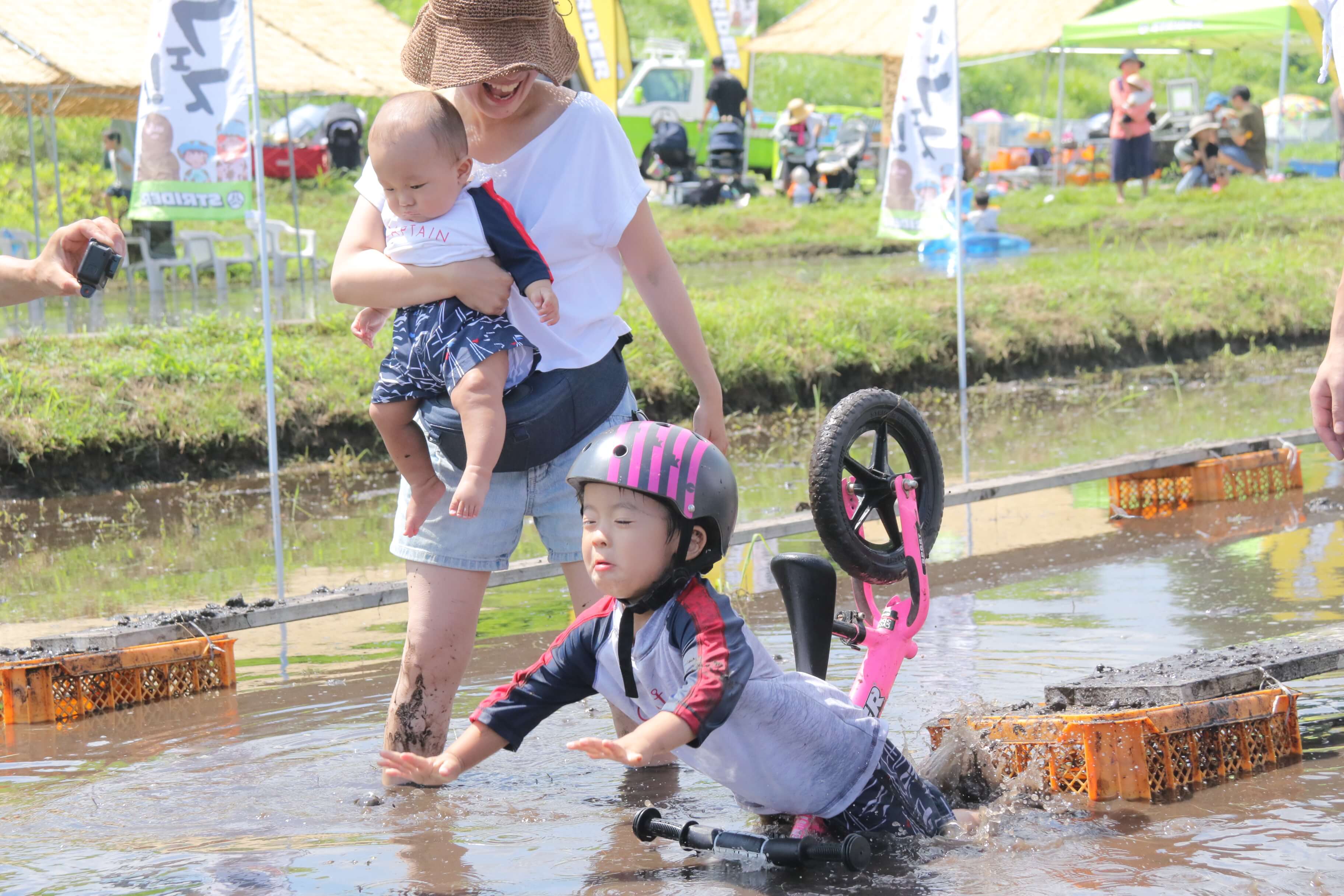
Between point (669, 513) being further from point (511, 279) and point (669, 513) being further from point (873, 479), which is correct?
point (873, 479)

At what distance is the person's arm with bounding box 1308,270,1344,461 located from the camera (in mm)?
3262

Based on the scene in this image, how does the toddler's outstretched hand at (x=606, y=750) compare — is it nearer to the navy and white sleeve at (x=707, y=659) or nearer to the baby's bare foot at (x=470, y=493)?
the navy and white sleeve at (x=707, y=659)

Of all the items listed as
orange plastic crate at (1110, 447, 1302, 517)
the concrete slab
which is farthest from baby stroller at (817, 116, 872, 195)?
the concrete slab

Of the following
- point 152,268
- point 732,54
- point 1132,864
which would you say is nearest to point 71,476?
point 1132,864

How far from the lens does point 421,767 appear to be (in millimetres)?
2988

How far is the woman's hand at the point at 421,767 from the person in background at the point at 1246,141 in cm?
2221

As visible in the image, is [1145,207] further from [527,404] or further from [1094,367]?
[527,404]

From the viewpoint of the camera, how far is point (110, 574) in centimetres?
651

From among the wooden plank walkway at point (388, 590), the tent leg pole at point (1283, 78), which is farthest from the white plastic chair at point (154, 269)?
the tent leg pole at point (1283, 78)

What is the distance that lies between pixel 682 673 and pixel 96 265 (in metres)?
1.45

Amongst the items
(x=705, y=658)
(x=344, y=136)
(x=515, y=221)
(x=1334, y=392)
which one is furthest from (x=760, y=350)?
(x=344, y=136)

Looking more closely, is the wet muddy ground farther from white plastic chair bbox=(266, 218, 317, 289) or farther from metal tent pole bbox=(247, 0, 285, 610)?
white plastic chair bbox=(266, 218, 317, 289)

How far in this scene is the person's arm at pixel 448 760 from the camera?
296 cm

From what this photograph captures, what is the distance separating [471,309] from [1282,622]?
3189 millimetres
